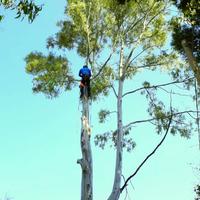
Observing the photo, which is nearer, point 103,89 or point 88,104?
point 88,104

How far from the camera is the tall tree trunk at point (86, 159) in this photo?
9906 mm

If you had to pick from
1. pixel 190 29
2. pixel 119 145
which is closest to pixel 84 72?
pixel 119 145

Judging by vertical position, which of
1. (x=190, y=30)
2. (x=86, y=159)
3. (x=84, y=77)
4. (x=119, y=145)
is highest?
(x=84, y=77)

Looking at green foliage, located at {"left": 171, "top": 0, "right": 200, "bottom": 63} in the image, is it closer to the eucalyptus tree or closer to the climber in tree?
the eucalyptus tree

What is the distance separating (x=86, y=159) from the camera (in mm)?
10492

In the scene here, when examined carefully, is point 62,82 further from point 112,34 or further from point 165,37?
point 165,37

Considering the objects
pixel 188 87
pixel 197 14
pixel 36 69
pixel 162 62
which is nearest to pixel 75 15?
pixel 36 69

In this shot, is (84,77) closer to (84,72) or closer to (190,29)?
(84,72)

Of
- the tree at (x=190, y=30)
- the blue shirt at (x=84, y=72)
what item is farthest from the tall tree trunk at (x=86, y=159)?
the tree at (x=190, y=30)

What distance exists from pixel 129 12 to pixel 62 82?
292cm

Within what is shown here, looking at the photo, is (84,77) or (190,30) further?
(84,77)

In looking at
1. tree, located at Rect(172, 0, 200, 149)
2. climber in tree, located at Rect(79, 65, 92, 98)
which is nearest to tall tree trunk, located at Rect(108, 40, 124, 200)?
climber in tree, located at Rect(79, 65, 92, 98)

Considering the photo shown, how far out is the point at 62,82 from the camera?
45.9 feet

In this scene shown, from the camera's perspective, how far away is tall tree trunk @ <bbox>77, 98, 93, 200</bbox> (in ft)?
32.5
